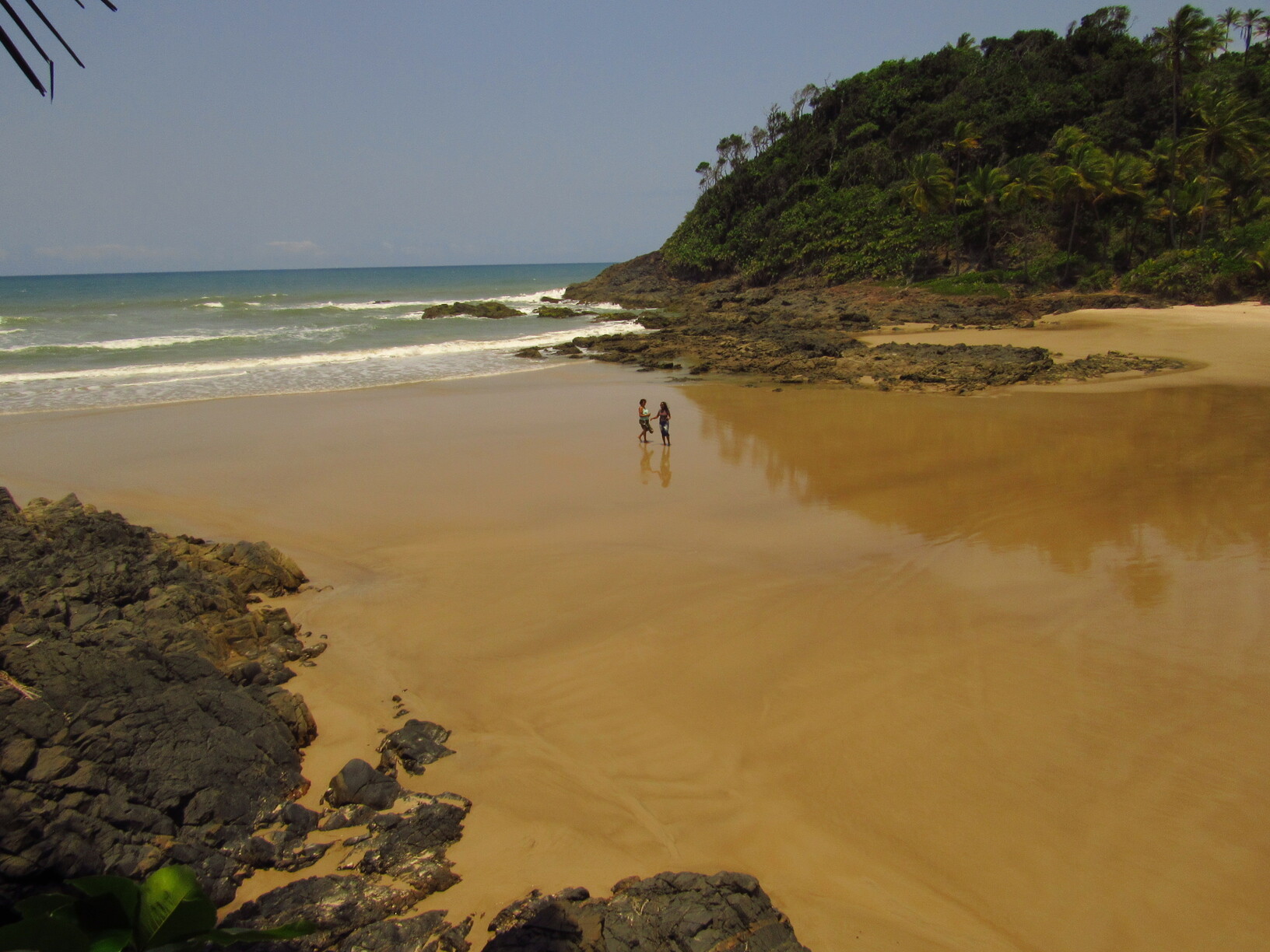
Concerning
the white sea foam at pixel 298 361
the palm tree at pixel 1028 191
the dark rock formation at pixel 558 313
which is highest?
the palm tree at pixel 1028 191

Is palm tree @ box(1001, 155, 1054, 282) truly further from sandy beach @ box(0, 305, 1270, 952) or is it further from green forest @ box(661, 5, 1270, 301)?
sandy beach @ box(0, 305, 1270, 952)

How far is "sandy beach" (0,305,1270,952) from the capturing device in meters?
4.70

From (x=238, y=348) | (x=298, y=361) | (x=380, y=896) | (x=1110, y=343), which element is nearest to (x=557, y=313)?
(x=238, y=348)

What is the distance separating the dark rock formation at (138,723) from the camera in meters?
4.24

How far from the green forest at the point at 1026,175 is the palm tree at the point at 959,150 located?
8.3 inches

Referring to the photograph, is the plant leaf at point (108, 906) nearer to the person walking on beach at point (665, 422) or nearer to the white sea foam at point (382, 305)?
the person walking on beach at point (665, 422)

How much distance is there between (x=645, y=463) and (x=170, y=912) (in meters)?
12.2

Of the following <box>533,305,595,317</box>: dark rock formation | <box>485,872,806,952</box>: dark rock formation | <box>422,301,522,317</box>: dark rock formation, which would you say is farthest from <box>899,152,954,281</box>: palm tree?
<box>485,872,806,952</box>: dark rock formation

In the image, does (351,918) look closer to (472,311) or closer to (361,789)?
(361,789)

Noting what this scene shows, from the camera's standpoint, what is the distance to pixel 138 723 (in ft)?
16.5

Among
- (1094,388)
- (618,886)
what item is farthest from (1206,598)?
(1094,388)

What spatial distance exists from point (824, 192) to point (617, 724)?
56.9 metres

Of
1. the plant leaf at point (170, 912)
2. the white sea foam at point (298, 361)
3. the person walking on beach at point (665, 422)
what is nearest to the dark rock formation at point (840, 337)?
the white sea foam at point (298, 361)

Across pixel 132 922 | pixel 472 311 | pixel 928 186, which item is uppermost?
pixel 928 186
